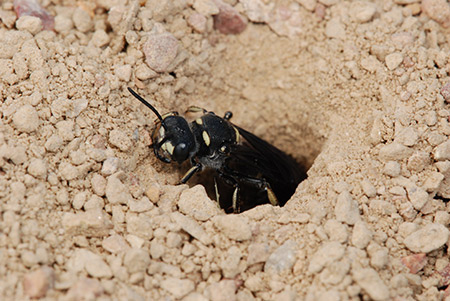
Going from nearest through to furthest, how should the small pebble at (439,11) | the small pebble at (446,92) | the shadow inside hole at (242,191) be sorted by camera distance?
1. the small pebble at (446,92)
2. the small pebble at (439,11)
3. the shadow inside hole at (242,191)

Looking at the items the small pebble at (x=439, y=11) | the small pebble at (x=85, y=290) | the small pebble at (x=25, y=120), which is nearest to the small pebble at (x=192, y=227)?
the small pebble at (x=85, y=290)

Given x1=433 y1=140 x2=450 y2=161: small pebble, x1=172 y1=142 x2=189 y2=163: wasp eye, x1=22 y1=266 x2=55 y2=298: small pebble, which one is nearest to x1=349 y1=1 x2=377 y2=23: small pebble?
x1=433 y1=140 x2=450 y2=161: small pebble

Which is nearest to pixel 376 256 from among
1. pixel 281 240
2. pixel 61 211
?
pixel 281 240

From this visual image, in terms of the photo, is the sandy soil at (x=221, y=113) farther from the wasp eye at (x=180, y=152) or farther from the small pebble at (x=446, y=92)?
the wasp eye at (x=180, y=152)

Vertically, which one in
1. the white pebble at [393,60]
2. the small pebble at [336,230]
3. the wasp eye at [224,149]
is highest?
the white pebble at [393,60]

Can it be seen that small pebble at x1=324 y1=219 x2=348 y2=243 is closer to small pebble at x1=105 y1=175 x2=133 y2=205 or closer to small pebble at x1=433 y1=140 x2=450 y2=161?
small pebble at x1=433 y1=140 x2=450 y2=161

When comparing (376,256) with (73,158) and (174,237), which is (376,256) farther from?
(73,158)

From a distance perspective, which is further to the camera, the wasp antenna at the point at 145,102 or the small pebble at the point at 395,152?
the wasp antenna at the point at 145,102
